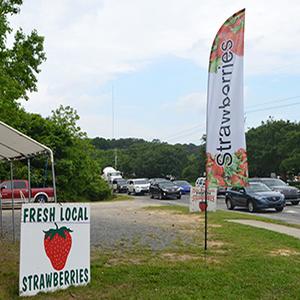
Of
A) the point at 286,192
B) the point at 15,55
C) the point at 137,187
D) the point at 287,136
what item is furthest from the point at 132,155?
the point at 15,55

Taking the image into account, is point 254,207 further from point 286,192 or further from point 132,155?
point 132,155

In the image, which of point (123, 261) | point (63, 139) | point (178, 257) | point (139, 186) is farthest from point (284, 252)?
point (139, 186)

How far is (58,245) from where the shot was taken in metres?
6.29

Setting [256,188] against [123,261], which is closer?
[123,261]

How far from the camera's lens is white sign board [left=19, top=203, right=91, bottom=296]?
599 cm

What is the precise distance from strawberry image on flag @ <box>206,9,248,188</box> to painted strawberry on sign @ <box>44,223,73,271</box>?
11.8 ft

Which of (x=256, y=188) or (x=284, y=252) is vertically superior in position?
(x=256, y=188)

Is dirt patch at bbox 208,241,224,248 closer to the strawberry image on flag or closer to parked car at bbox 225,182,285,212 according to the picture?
the strawberry image on flag

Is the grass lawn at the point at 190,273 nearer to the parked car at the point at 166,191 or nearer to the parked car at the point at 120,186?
the parked car at the point at 166,191

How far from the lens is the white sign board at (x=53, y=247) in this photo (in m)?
5.99

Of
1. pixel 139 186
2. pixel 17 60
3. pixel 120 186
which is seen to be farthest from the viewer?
pixel 120 186

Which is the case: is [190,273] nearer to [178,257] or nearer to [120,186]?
[178,257]

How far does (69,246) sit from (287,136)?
55.9 m

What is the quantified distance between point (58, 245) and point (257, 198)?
16452mm
